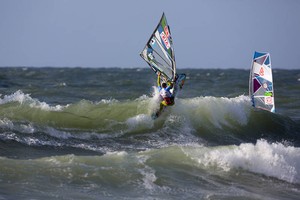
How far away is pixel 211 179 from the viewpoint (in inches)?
387

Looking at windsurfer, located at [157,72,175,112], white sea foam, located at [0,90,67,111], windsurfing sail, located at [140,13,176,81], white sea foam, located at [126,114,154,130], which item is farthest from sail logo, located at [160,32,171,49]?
white sea foam, located at [0,90,67,111]

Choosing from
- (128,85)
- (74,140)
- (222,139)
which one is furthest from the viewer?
(128,85)

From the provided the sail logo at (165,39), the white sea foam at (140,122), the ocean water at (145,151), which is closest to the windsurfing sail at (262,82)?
the ocean water at (145,151)

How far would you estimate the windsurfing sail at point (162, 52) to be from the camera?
1434 centimetres

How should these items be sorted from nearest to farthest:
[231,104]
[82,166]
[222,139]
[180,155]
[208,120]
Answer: [82,166] < [180,155] < [222,139] < [208,120] < [231,104]

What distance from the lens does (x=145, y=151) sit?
11.0 meters

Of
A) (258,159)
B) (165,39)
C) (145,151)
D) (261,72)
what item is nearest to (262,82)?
(261,72)

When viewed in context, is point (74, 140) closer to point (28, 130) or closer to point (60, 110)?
point (28, 130)

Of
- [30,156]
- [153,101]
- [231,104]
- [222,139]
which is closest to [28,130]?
[30,156]

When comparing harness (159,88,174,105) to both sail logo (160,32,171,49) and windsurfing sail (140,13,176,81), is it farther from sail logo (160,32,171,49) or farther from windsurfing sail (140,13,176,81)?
sail logo (160,32,171,49)

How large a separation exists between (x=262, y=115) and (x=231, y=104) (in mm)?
1021

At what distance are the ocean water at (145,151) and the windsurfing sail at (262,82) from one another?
2.98 feet

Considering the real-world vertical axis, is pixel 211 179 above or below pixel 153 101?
below

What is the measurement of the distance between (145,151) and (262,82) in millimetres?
2731
